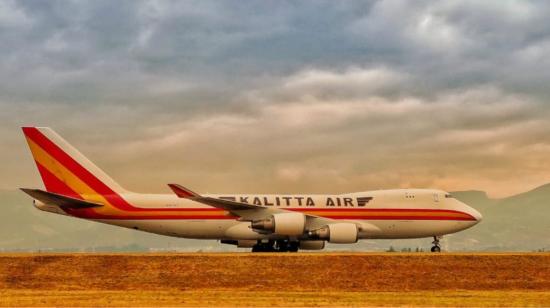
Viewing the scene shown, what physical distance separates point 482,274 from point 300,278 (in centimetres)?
964

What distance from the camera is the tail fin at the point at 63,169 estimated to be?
51.6 metres

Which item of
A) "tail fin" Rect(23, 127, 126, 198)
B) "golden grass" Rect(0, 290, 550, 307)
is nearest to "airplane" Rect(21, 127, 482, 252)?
"tail fin" Rect(23, 127, 126, 198)

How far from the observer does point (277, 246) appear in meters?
51.8

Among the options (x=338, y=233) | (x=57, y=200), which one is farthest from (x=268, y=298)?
(x=57, y=200)

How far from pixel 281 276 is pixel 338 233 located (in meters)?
10.7

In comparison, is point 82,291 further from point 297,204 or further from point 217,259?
point 297,204

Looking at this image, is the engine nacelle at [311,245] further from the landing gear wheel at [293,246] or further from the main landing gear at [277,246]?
the main landing gear at [277,246]

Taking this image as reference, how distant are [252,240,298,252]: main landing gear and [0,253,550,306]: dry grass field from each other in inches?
358

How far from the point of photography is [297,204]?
51750 millimetres

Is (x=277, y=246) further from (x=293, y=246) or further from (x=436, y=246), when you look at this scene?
(x=436, y=246)

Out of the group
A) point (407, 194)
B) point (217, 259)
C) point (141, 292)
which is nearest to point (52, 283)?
point (141, 292)

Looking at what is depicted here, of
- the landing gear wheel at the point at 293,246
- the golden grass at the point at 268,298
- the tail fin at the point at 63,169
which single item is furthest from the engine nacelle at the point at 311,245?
the golden grass at the point at 268,298

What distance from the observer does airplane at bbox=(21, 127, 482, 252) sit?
162 ft

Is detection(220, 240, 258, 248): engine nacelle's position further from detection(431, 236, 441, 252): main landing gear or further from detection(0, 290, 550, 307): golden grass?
detection(0, 290, 550, 307): golden grass
